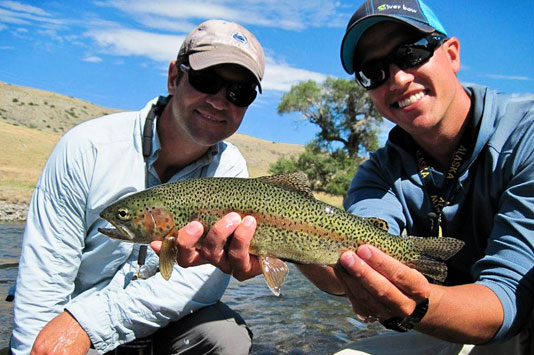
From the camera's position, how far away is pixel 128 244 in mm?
4102

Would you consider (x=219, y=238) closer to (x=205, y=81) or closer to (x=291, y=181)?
(x=291, y=181)

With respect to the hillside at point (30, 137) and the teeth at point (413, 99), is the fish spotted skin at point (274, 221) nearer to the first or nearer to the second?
the teeth at point (413, 99)

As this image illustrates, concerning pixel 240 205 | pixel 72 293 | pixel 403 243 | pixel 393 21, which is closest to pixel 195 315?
pixel 72 293

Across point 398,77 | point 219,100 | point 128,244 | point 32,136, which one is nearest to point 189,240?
point 128,244

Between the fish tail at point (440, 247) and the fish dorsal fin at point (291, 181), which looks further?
the fish dorsal fin at point (291, 181)

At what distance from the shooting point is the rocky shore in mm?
14452

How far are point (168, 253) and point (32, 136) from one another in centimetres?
4756

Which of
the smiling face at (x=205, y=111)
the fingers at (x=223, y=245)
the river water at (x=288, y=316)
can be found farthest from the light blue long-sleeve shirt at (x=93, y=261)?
the river water at (x=288, y=316)

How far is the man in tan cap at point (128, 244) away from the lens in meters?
3.78

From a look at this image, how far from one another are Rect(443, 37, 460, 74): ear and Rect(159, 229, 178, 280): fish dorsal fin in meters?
2.76

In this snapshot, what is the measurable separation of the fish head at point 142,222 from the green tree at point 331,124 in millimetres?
29789

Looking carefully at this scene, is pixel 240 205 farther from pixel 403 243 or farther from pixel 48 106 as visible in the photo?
pixel 48 106

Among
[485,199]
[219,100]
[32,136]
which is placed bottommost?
[32,136]

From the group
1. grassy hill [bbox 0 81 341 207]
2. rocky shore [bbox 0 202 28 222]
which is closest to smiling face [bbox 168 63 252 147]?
rocky shore [bbox 0 202 28 222]
